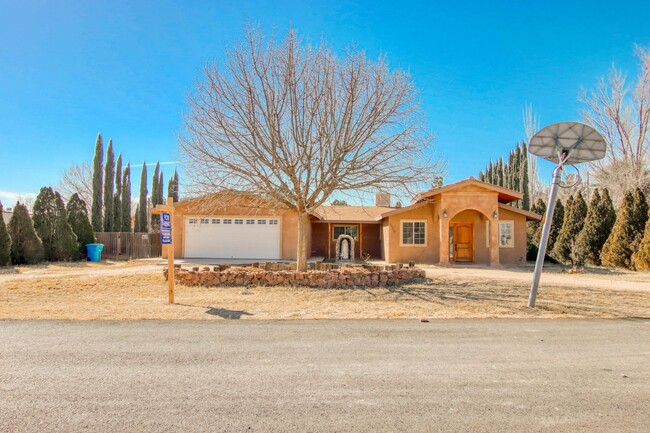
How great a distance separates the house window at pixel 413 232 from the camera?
17.8 metres

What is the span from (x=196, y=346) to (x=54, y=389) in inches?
61.0

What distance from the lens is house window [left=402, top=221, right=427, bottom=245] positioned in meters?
17.8

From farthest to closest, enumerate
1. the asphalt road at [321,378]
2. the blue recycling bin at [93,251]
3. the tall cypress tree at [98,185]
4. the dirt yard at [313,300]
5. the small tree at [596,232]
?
the tall cypress tree at [98,185]
the blue recycling bin at [93,251]
the small tree at [596,232]
the dirt yard at [313,300]
the asphalt road at [321,378]

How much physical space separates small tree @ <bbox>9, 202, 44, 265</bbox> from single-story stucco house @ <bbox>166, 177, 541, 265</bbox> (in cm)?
578

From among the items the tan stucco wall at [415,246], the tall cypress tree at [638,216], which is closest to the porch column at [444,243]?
the tan stucco wall at [415,246]

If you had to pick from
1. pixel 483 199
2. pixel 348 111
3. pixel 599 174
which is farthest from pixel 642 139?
pixel 348 111

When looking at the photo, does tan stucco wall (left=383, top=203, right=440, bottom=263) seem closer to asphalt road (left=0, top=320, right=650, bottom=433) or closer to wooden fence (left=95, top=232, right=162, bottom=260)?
asphalt road (left=0, top=320, right=650, bottom=433)

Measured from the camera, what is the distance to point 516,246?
17812 millimetres

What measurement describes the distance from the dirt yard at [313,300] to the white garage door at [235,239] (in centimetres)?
757

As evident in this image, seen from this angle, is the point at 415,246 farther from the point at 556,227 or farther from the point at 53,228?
the point at 53,228

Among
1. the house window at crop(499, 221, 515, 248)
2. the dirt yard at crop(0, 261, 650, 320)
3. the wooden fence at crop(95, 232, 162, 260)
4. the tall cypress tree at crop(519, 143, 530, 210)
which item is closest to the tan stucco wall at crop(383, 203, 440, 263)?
the house window at crop(499, 221, 515, 248)

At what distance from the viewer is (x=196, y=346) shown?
184 inches

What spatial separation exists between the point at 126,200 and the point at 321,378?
27488mm

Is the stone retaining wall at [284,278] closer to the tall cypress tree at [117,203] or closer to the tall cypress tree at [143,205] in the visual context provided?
the tall cypress tree at [117,203]
